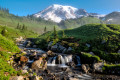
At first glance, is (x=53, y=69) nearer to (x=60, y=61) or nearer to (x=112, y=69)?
(x=60, y=61)

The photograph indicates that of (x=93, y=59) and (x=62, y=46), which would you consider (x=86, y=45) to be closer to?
(x=62, y=46)

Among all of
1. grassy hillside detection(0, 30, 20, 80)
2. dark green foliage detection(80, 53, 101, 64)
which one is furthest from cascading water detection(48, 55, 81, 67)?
grassy hillside detection(0, 30, 20, 80)

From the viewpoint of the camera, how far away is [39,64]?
28.3 metres

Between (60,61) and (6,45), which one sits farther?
(60,61)

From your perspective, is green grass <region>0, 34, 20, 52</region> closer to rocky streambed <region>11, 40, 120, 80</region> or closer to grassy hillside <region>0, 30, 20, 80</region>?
grassy hillside <region>0, 30, 20, 80</region>

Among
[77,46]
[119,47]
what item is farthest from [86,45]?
[119,47]

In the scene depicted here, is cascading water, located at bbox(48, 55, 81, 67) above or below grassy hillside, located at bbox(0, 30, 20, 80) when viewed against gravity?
below

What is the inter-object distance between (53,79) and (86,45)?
35681 millimetres

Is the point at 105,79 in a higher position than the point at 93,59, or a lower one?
lower

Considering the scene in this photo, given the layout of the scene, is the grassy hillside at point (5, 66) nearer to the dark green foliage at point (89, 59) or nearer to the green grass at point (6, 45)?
the green grass at point (6, 45)

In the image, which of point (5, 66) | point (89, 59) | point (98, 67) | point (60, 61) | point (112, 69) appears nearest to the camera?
point (5, 66)

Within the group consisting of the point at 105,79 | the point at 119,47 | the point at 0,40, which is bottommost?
the point at 105,79

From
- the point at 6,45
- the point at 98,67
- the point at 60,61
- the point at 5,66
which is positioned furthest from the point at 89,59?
the point at 6,45

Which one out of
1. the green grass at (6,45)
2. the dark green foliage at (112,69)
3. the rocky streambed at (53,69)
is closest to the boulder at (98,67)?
the rocky streambed at (53,69)
